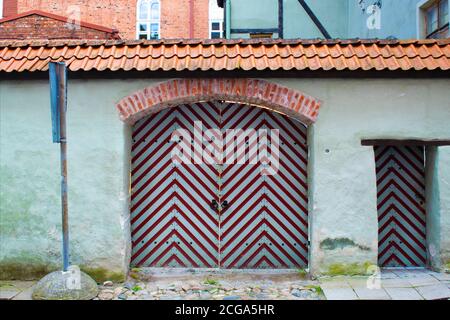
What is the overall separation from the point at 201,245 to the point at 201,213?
45 centimetres

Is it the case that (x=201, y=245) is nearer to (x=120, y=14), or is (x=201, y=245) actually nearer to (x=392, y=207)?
(x=392, y=207)

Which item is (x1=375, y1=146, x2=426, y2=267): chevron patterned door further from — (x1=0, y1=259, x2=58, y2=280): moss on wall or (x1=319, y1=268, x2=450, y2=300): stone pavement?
(x1=0, y1=259, x2=58, y2=280): moss on wall

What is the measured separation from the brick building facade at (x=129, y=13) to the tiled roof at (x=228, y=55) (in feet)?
44.3

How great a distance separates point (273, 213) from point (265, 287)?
44.3 inches

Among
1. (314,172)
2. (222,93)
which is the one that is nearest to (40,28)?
(222,93)

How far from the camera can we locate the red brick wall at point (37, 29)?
426 inches

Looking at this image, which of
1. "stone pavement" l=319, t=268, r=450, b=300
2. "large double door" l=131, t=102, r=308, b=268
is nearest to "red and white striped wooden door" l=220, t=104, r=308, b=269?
"large double door" l=131, t=102, r=308, b=268

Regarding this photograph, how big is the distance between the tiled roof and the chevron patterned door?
1.36 metres

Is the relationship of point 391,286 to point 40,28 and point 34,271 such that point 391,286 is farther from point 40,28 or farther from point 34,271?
point 40,28

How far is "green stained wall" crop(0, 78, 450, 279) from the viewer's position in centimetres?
518

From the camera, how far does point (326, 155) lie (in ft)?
17.1

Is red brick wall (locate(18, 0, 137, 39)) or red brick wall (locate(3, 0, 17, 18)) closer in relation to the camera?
red brick wall (locate(3, 0, 17, 18))
